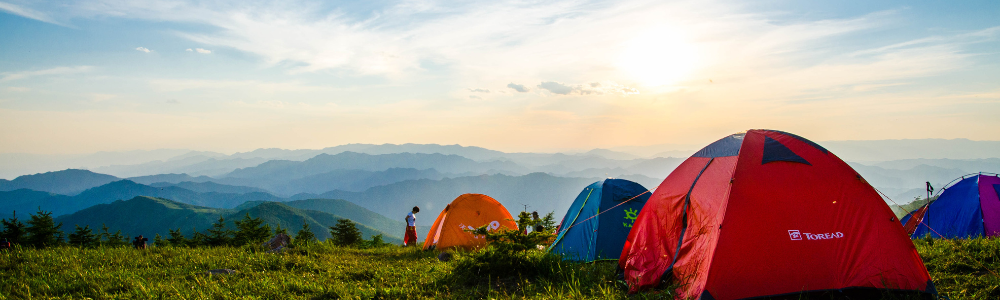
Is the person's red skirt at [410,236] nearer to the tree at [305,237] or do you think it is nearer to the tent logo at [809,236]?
the tree at [305,237]

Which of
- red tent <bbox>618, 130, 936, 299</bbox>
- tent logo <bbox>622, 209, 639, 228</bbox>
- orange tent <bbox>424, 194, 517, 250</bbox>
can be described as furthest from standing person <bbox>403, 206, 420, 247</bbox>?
red tent <bbox>618, 130, 936, 299</bbox>

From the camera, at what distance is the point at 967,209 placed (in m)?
10.5

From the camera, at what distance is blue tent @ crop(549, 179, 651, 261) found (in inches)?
368

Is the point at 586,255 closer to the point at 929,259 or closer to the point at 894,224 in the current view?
the point at 894,224

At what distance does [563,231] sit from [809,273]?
17.3 ft

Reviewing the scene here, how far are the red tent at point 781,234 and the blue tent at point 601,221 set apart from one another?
277cm

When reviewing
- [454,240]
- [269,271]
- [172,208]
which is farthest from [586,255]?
[172,208]

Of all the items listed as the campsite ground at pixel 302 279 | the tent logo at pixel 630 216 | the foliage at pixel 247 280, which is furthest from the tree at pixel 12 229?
the tent logo at pixel 630 216

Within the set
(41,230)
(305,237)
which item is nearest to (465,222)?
(305,237)

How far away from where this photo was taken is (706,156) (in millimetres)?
6914

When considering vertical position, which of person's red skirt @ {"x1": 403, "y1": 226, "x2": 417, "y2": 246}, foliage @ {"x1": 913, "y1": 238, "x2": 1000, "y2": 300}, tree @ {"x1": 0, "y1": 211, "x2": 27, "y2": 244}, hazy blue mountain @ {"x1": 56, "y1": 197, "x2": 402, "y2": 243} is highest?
tree @ {"x1": 0, "y1": 211, "x2": 27, "y2": 244}

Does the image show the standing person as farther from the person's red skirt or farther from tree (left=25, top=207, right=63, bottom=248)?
tree (left=25, top=207, right=63, bottom=248)

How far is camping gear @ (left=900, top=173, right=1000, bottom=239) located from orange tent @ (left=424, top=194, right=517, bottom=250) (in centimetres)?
1009

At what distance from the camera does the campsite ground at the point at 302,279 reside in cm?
585
